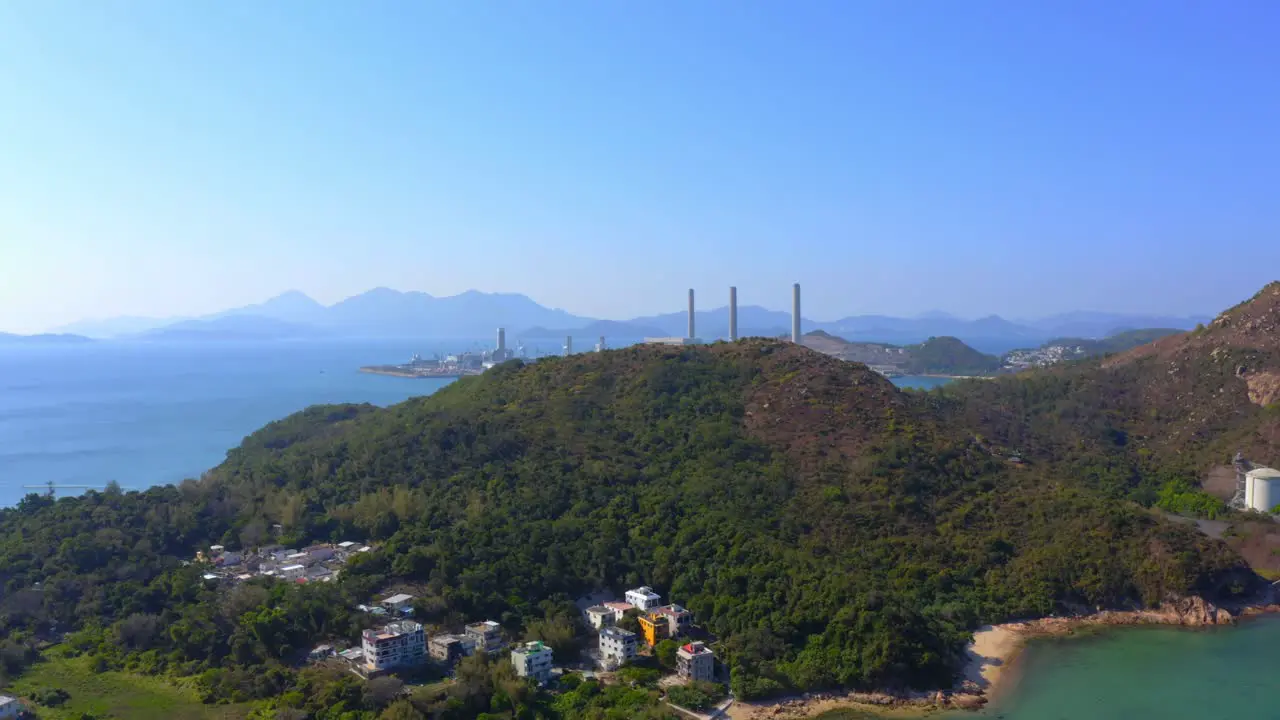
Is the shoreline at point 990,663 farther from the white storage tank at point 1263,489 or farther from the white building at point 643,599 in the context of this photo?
the white storage tank at point 1263,489

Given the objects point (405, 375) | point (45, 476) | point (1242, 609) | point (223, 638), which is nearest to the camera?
point (223, 638)

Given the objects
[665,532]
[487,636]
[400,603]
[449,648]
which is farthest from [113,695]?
[665,532]

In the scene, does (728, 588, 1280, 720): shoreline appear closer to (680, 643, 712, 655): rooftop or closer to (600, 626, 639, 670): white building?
(680, 643, 712, 655): rooftop

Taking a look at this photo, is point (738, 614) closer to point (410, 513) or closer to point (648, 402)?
point (410, 513)

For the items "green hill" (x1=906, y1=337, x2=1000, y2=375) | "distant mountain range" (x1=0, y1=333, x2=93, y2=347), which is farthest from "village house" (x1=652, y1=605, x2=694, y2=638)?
"distant mountain range" (x1=0, y1=333, x2=93, y2=347)

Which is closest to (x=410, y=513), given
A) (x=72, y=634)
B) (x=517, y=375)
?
(x=72, y=634)
